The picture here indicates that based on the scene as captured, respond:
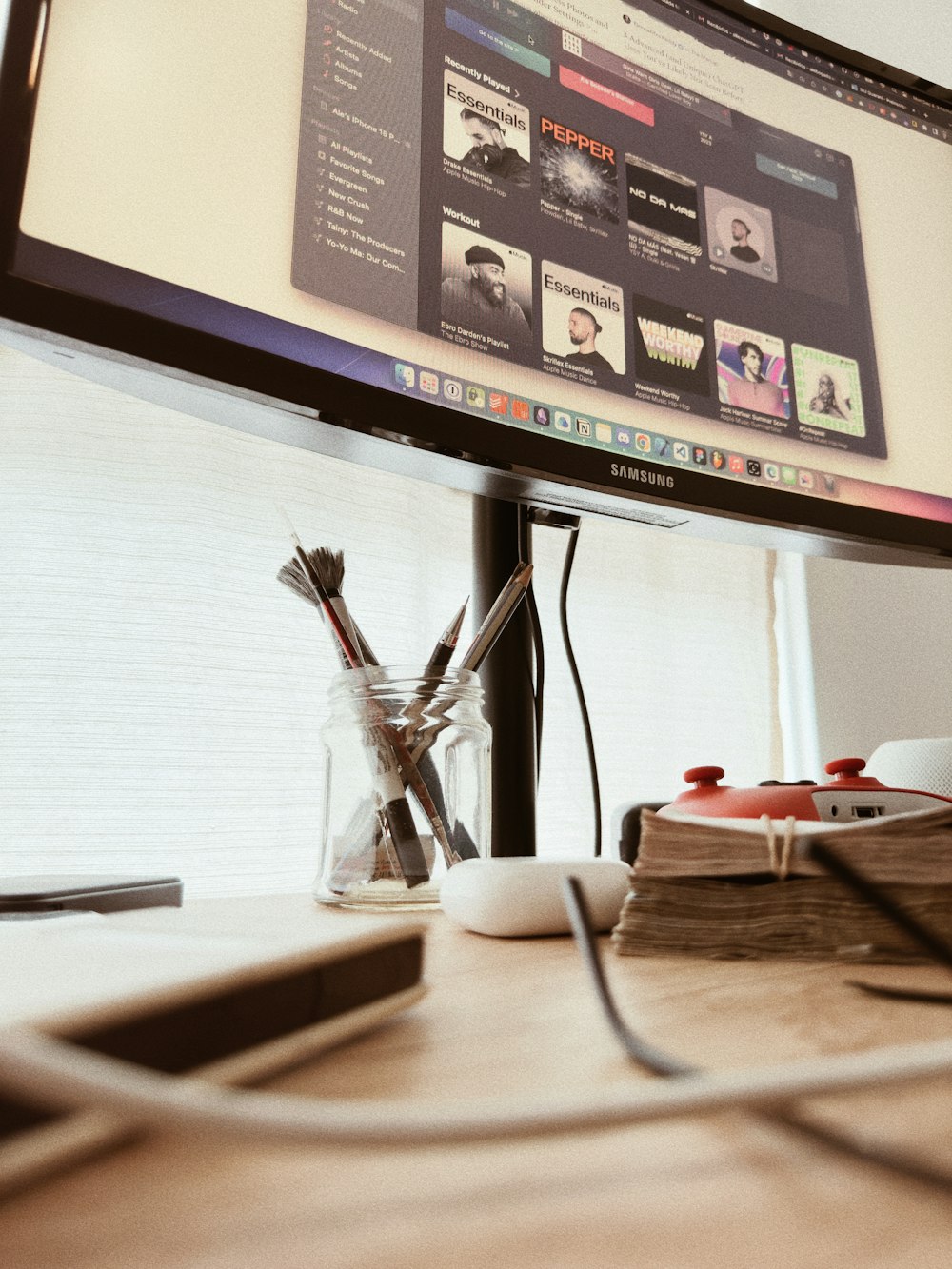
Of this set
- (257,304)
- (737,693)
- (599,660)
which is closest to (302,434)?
(257,304)

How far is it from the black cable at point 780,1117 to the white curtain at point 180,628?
0.42 metres

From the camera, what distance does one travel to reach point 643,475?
59cm

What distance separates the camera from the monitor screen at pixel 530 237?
0.44 m

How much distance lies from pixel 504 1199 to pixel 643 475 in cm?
51

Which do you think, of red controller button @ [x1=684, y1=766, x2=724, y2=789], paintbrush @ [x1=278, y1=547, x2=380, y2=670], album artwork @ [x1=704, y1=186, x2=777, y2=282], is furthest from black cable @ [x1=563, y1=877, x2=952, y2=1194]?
album artwork @ [x1=704, y1=186, x2=777, y2=282]

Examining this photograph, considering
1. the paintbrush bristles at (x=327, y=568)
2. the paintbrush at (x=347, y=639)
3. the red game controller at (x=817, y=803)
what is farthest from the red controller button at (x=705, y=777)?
the paintbrush bristles at (x=327, y=568)

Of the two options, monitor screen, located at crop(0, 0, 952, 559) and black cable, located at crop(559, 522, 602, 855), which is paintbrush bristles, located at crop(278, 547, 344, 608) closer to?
monitor screen, located at crop(0, 0, 952, 559)

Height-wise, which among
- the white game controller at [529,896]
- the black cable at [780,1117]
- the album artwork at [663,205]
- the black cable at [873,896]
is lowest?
the black cable at [780,1117]

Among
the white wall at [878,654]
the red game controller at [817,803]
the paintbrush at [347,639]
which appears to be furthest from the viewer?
the white wall at [878,654]

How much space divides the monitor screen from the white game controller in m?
0.24

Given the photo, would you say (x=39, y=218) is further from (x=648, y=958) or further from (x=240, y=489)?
(x=240, y=489)

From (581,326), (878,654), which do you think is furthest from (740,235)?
(878,654)

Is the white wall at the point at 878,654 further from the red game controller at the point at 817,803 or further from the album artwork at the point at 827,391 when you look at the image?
the red game controller at the point at 817,803

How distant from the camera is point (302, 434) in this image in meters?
0.50
